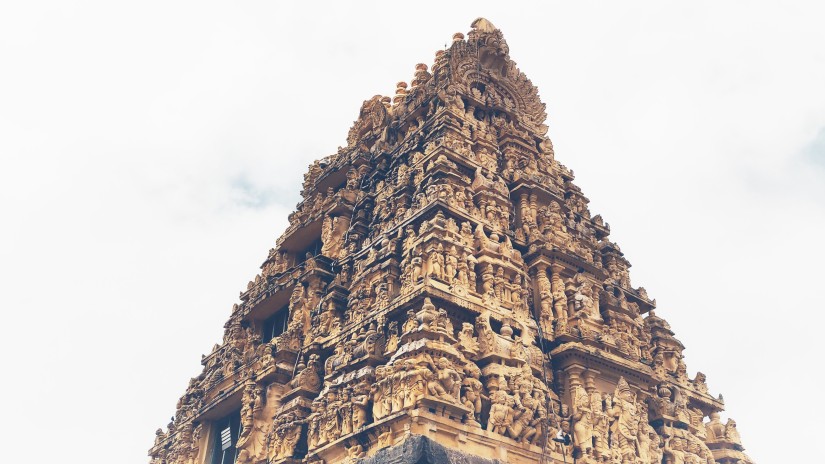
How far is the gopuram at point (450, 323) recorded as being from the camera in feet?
40.1

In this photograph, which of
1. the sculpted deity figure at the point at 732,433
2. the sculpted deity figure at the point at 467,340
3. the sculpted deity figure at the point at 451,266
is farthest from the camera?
the sculpted deity figure at the point at 732,433

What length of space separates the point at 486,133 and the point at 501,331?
6.62 metres

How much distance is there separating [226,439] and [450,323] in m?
8.66

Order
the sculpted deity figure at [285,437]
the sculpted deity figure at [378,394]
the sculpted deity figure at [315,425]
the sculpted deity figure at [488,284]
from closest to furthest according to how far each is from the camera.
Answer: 1. the sculpted deity figure at [378,394]
2. the sculpted deity figure at [315,425]
3. the sculpted deity figure at [488,284]
4. the sculpted deity figure at [285,437]

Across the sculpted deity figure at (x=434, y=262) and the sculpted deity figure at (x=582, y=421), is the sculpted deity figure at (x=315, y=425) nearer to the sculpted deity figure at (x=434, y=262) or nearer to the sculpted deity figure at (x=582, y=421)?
the sculpted deity figure at (x=434, y=262)

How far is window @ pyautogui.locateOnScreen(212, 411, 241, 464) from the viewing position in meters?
18.1

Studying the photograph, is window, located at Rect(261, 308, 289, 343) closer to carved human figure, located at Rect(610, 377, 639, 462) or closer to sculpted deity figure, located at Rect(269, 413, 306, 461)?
sculpted deity figure, located at Rect(269, 413, 306, 461)

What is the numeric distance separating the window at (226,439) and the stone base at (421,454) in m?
7.88

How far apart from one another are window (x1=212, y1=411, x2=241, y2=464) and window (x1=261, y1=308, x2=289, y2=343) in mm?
2259

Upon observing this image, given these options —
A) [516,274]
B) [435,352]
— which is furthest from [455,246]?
[435,352]

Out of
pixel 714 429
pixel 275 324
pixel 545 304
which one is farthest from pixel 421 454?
pixel 714 429

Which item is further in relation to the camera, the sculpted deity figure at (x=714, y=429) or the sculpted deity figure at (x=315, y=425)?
the sculpted deity figure at (x=714, y=429)

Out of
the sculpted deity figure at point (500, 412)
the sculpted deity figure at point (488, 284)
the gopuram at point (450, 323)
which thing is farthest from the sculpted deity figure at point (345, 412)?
the sculpted deity figure at point (488, 284)

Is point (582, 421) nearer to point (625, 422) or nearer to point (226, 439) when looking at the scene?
point (625, 422)
